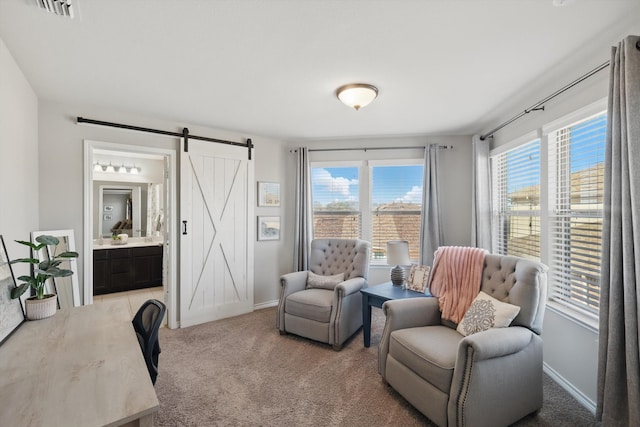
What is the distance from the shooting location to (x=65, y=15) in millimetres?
1645

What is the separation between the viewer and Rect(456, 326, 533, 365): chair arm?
67.1 inches

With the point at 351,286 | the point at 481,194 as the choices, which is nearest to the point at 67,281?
the point at 351,286

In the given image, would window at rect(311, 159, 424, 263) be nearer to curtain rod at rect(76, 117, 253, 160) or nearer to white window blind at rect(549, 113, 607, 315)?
curtain rod at rect(76, 117, 253, 160)

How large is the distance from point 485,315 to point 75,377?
7.62 feet

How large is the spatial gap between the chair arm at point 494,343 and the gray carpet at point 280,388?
564 mm

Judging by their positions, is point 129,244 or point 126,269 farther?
point 129,244

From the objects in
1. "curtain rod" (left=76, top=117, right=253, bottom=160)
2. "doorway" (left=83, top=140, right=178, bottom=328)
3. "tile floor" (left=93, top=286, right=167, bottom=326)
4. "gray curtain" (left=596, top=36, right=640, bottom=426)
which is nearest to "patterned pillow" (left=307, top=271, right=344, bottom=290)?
"curtain rod" (left=76, top=117, right=253, bottom=160)

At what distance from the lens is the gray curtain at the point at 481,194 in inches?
138

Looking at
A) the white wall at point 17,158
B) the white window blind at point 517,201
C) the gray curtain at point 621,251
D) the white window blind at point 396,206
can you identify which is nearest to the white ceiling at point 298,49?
the white wall at point 17,158

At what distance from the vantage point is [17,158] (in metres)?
2.21

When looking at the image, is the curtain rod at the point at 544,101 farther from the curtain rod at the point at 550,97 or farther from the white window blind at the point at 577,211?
the white window blind at the point at 577,211

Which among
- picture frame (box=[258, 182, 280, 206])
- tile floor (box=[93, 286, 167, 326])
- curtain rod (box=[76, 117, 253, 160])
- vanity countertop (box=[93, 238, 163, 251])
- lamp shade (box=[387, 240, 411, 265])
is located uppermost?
curtain rod (box=[76, 117, 253, 160])

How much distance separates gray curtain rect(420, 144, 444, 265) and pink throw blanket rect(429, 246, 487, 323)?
3.92 ft

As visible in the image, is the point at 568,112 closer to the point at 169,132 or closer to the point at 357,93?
the point at 357,93
